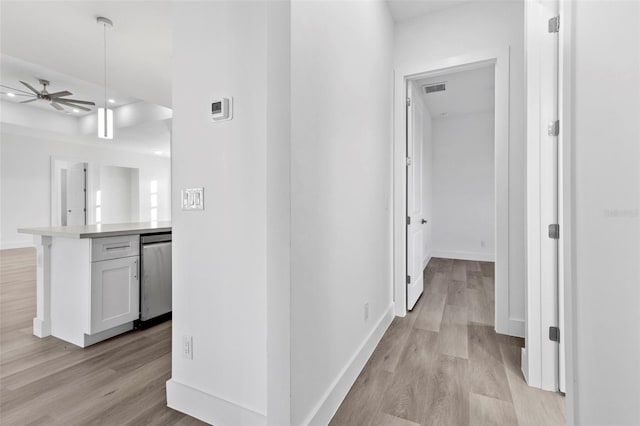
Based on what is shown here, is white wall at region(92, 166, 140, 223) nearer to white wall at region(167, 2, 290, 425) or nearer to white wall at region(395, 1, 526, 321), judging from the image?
white wall at region(167, 2, 290, 425)

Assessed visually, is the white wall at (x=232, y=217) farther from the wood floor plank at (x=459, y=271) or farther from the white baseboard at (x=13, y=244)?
the white baseboard at (x=13, y=244)

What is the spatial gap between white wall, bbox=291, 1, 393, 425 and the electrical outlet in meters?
0.68

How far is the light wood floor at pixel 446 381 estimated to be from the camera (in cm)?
153

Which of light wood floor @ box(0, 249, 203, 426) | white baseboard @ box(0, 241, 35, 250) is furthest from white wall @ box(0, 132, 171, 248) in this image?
light wood floor @ box(0, 249, 203, 426)

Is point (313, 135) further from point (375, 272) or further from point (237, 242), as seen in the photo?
point (375, 272)

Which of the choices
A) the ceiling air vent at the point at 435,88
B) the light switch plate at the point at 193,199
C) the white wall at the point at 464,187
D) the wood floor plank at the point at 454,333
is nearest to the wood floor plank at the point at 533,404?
the wood floor plank at the point at 454,333

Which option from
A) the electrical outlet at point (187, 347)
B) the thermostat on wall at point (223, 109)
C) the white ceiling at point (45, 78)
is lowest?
the electrical outlet at point (187, 347)

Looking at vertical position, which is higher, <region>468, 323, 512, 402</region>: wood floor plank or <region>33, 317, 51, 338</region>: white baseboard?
<region>33, 317, 51, 338</region>: white baseboard

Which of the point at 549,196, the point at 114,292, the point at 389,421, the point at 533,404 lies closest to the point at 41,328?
the point at 114,292

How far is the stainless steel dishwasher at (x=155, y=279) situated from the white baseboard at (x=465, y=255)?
16.5 feet

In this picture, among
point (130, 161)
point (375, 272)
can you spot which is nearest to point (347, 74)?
point (375, 272)

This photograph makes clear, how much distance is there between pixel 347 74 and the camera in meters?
1.83

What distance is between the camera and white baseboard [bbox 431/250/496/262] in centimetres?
557

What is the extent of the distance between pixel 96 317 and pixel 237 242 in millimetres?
1775
